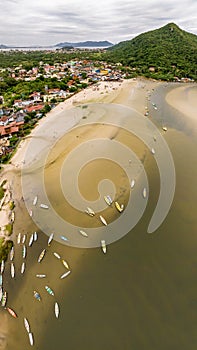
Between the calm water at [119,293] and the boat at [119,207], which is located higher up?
the boat at [119,207]

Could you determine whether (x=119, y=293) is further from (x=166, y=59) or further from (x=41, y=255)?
(x=166, y=59)

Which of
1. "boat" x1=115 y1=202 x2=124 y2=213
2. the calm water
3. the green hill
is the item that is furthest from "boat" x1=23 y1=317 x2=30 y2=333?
the green hill

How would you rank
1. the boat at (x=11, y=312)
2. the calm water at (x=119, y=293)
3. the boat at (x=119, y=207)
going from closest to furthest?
the calm water at (x=119, y=293), the boat at (x=11, y=312), the boat at (x=119, y=207)

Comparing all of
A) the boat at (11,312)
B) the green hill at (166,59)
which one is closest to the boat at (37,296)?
the boat at (11,312)

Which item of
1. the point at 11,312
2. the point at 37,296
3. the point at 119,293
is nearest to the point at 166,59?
the point at 119,293

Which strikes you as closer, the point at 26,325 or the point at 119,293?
the point at 26,325

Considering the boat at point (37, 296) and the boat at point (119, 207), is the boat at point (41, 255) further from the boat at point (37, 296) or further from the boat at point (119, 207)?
the boat at point (119, 207)

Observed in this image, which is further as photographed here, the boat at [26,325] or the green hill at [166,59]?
the green hill at [166,59]

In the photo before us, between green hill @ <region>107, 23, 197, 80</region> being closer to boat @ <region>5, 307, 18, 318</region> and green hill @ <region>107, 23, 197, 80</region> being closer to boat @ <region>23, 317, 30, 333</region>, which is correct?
boat @ <region>5, 307, 18, 318</region>

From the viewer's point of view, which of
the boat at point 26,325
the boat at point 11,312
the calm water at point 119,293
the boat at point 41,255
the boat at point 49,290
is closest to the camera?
the calm water at point 119,293
